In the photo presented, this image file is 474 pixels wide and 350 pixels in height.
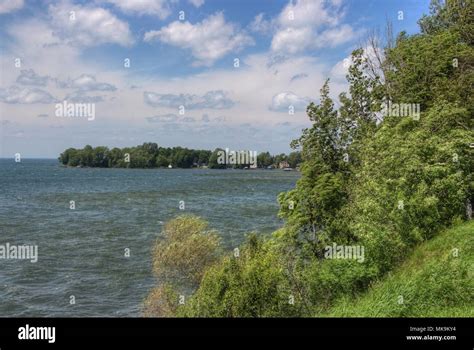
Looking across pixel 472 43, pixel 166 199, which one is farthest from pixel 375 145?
pixel 166 199

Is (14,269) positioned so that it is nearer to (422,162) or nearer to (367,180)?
(367,180)
